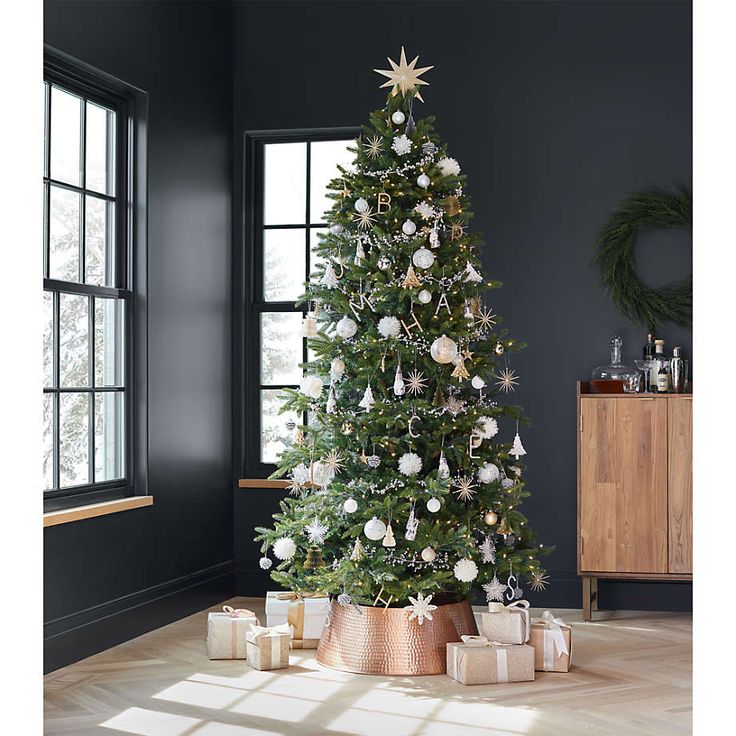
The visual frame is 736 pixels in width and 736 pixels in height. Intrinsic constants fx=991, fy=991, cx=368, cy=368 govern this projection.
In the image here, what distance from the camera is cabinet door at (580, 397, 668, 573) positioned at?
4879 millimetres

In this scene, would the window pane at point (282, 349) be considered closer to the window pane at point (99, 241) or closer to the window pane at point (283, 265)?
the window pane at point (283, 265)

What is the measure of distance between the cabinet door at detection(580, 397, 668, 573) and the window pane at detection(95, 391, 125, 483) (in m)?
2.26

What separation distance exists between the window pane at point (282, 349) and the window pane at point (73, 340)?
57.6 inches

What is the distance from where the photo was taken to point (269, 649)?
397 centimetres

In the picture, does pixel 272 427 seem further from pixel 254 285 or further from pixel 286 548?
pixel 286 548

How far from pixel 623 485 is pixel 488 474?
126 centimetres

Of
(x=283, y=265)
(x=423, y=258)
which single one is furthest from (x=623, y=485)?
(x=283, y=265)

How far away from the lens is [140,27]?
4.81m

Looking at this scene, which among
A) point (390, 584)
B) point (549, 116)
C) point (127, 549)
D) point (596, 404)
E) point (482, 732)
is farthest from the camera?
point (549, 116)

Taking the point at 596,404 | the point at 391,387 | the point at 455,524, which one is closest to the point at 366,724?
the point at 455,524

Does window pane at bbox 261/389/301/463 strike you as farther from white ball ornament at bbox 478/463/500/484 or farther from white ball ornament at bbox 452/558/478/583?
white ball ornament at bbox 452/558/478/583

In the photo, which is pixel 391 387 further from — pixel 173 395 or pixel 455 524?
pixel 173 395

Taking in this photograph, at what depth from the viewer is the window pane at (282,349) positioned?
5758 mm

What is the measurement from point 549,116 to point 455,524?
2.59 m
